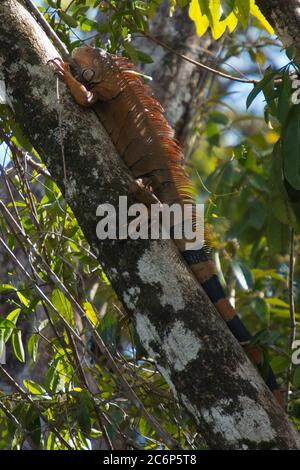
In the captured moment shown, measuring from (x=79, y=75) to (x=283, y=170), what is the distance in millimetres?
1436

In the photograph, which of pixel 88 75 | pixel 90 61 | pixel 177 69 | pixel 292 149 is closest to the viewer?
pixel 292 149

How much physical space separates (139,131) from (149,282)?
1311 mm

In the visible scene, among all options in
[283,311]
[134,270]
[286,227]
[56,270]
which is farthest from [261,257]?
[134,270]

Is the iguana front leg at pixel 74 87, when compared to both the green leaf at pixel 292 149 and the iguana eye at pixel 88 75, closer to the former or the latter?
the iguana eye at pixel 88 75

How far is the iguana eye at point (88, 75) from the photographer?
4345 mm

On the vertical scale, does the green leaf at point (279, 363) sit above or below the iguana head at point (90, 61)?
below

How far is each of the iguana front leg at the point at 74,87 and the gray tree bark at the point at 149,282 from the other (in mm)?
68

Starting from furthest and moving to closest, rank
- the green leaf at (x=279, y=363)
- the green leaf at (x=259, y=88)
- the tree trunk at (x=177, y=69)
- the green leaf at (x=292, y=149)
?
1. the tree trunk at (x=177, y=69)
2. the green leaf at (x=279, y=363)
3. the green leaf at (x=259, y=88)
4. the green leaf at (x=292, y=149)

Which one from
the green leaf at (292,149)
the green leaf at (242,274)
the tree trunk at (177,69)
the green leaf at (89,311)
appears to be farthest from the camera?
the tree trunk at (177,69)

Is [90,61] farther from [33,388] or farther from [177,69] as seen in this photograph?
[177,69]

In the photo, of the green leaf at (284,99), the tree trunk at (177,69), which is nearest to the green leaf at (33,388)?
the green leaf at (284,99)

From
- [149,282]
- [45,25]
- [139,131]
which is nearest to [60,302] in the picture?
[139,131]

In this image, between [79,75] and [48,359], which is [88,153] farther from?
[48,359]

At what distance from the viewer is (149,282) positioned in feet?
9.57
